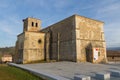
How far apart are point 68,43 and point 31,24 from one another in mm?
14554

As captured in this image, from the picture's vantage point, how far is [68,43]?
23859mm

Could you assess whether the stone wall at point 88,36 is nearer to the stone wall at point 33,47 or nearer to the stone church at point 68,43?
the stone church at point 68,43

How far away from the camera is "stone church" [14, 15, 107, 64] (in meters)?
22.8

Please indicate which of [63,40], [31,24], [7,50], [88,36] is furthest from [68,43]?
[7,50]

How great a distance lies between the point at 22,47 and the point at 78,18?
40.4 feet

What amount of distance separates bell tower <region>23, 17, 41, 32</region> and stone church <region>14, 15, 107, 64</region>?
5476 millimetres

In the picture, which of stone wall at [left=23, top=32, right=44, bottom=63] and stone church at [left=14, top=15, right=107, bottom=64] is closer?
stone church at [left=14, top=15, right=107, bottom=64]

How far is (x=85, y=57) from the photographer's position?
916 inches

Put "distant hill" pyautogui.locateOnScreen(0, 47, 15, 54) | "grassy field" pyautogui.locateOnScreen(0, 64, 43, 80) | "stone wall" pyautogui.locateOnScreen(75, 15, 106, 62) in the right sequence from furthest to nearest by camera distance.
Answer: "distant hill" pyautogui.locateOnScreen(0, 47, 15, 54) < "stone wall" pyautogui.locateOnScreen(75, 15, 106, 62) < "grassy field" pyautogui.locateOnScreen(0, 64, 43, 80)

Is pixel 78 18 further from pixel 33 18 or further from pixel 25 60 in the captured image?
pixel 33 18

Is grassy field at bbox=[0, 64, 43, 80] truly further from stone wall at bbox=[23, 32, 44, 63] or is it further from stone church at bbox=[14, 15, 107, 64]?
stone wall at bbox=[23, 32, 44, 63]

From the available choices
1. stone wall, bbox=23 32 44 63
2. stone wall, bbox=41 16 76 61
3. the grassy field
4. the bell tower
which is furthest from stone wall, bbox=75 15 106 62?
the bell tower

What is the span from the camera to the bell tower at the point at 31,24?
34.0 metres

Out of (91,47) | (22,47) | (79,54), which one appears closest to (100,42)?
(91,47)
